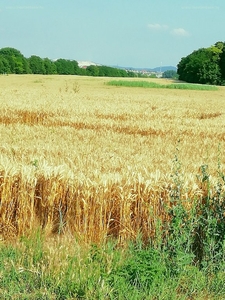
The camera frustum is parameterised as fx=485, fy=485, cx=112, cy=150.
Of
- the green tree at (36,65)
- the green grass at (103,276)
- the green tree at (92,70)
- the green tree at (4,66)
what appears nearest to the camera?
the green grass at (103,276)

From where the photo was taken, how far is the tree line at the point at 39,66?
385 ft

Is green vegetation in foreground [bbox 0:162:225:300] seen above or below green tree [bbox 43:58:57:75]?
below

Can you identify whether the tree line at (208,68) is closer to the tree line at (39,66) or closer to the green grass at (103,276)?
the tree line at (39,66)

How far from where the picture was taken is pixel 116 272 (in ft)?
14.3

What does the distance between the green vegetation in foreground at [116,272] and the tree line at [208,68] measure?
300 ft

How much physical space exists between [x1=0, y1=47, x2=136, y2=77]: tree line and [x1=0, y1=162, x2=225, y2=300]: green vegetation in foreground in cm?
11033

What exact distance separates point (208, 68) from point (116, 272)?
9327cm

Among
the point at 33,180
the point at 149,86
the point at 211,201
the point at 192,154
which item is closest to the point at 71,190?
the point at 33,180

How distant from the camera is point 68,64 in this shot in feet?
444

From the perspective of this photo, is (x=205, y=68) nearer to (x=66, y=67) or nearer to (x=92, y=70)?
(x=66, y=67)

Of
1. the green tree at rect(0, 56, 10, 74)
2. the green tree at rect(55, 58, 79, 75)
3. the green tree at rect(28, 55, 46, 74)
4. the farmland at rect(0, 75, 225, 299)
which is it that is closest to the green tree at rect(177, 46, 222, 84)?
the green tree at rect(0, 56, 10, 74)

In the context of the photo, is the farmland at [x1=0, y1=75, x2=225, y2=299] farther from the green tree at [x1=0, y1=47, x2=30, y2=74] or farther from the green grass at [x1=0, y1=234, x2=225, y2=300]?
the green tree at [x1=0, y1=47, x2=30, y2=74]

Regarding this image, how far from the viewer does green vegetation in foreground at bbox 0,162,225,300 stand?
161 inches

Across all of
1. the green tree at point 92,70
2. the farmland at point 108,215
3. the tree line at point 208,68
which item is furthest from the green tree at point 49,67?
the farmland at point 108,215
